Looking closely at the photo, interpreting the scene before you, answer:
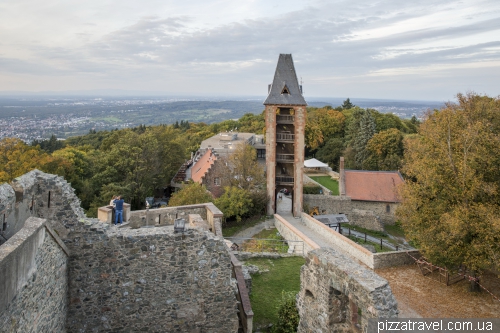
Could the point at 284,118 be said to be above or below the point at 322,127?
above

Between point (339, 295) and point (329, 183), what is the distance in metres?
37.1

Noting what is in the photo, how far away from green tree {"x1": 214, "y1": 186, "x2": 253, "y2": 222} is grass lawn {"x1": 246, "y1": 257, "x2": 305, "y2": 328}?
9.99 meters

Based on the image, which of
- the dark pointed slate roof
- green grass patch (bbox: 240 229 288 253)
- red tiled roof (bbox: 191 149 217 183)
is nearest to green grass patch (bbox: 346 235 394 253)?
green grass patch (bbox: 240 229 288 253)

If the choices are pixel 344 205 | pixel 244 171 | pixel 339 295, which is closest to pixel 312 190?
pixel 344 205

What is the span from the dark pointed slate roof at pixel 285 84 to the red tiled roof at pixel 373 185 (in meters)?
9.90

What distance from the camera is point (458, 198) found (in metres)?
16.3

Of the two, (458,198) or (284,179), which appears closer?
(458,198)

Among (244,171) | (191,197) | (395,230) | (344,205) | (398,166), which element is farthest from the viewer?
(398,166)

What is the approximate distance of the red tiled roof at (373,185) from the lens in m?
35.8

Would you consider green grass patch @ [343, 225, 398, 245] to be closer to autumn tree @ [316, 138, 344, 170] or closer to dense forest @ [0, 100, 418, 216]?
dense forest @ [0, 100, 418, 216]

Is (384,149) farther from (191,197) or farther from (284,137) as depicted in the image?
(191,197)

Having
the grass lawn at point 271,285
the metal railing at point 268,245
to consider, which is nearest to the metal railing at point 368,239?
the metal railing at point 268,245

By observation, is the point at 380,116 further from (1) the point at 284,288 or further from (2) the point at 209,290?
(2) the point at 209,290

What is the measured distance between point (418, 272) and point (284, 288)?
8356 millimetres
